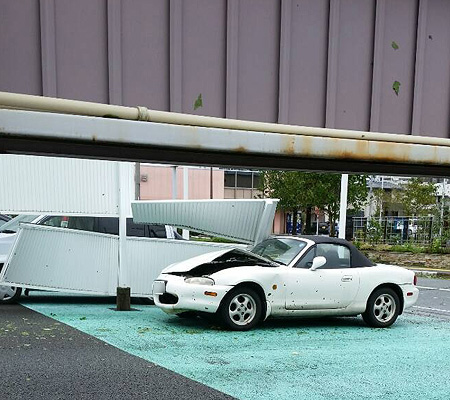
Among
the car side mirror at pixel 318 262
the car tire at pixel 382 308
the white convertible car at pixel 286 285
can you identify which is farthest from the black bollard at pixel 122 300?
the car tire at pixel 382 308

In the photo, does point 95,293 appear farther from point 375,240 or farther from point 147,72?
point 375,240

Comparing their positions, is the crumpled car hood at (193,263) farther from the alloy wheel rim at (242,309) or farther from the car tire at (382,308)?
the car tire at (382,308)

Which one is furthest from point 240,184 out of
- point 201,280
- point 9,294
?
point 201,280

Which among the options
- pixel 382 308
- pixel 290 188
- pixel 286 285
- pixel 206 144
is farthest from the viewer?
pixel 290 188

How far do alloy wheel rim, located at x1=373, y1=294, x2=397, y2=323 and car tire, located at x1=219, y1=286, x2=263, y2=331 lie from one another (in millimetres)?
2056

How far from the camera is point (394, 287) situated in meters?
8.52

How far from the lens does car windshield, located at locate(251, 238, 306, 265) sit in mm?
8219

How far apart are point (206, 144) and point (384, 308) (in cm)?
680

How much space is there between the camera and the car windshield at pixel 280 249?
8219mm

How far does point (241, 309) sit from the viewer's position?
24.4ft

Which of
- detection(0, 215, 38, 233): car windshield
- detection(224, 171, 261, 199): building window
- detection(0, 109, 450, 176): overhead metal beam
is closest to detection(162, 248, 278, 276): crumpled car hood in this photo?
detection(0, 215, 38, 233): car windshield

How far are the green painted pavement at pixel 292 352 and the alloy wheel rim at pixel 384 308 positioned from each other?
0.24 m

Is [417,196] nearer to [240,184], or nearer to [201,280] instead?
[240,184]

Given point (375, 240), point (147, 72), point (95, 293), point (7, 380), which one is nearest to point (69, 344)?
point (7, 380)
